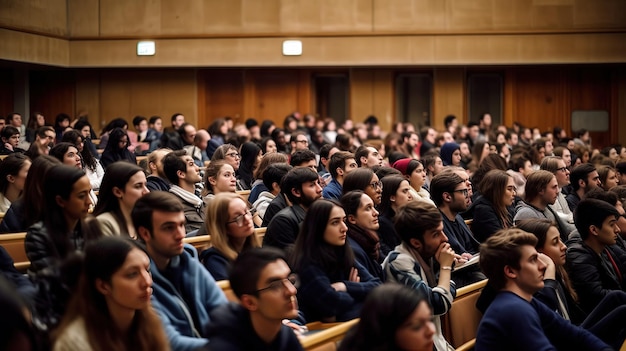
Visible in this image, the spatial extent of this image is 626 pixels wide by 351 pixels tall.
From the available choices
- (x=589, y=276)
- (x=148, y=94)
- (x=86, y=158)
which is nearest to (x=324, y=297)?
(x=589, y=276)

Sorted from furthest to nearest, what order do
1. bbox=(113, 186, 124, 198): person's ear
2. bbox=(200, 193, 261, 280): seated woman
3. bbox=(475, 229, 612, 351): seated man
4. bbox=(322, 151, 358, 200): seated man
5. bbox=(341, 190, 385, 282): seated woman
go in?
1. bbox=(322, 151, 358, 200): seated man
2. bbox=(341, 190, 385, 282): seated woman
3. bbox=(113, 186, 124, 198): person's ear
4. bbox=(200, 193, 261, 280): seated woman
5. bbox=(475, 229, 612, 351): seated man

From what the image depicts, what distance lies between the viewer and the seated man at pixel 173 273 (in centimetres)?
352

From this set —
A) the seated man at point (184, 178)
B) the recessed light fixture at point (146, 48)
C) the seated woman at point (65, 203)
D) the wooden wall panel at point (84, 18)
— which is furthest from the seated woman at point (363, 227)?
the wooden wall panel at point (84, 18)

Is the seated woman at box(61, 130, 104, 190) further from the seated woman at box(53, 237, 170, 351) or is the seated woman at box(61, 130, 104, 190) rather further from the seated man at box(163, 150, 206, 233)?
the seated woman at box(53, 237, 170, 351)

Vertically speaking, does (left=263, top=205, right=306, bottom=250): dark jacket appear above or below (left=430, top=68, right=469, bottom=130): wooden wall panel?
below

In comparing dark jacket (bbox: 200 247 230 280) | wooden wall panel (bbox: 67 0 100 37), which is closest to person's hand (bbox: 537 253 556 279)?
dark jacket (bbox: 200 247 230 280)

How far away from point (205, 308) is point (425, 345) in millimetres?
1196

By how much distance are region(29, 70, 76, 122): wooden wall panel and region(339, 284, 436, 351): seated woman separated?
15105mm

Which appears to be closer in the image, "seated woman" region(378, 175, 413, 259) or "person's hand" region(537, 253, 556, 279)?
"person's hand" region(537, 253, 556, 279)

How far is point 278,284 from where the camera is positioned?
3.19 meters

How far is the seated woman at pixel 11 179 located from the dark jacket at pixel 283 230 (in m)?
1.83

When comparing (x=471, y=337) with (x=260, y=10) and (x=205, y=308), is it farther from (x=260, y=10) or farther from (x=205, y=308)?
(x=260, y=10)

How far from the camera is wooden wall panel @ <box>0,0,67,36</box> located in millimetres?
13508

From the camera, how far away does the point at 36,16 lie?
47.7ft
